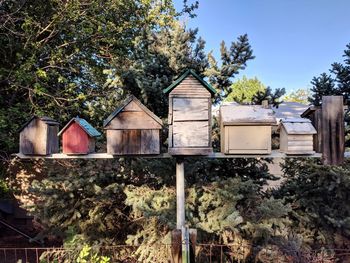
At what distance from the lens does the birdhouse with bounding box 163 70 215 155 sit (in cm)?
244

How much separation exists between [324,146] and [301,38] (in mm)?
11068

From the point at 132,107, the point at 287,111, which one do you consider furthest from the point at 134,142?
the point at 287,111

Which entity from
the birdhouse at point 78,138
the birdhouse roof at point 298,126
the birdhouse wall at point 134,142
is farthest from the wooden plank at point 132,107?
the birdhouse roof at point 298,126

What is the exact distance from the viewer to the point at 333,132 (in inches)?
96.0

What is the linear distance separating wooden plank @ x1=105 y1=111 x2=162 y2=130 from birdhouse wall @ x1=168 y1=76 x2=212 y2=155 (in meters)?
0.17

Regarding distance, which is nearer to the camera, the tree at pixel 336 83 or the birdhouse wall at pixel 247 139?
the birdhouse wall at pixel 247 139

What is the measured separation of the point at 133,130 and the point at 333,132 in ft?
5.39

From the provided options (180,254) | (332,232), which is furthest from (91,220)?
(332,232)

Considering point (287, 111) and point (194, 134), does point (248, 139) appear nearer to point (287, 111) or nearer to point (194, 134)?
point (194, 134)

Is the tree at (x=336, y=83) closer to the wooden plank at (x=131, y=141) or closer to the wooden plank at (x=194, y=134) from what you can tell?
the wooden plank at (x=194, y=134)

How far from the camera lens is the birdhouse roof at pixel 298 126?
243cm

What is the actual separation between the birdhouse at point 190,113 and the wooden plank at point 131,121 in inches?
6.7

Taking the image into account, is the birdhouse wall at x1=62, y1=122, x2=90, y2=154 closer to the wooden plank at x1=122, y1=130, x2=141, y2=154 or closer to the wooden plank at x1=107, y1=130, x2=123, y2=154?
the wooden plank at x1=107, y1=130, x2=123, y2=154

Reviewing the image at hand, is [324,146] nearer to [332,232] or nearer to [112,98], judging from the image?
[332,232]
